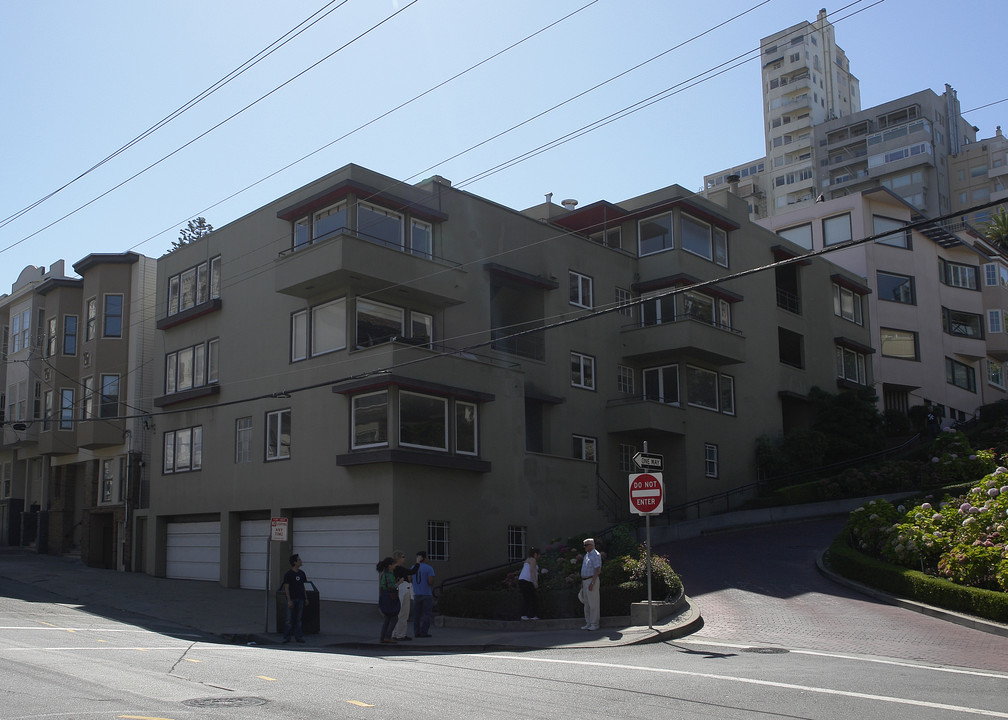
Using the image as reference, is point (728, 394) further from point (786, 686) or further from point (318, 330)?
point (786, 686)

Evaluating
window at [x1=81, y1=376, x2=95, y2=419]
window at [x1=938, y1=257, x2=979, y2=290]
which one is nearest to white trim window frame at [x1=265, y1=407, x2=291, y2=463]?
window at [x1=81, y1=376, x2=95, y2=419]

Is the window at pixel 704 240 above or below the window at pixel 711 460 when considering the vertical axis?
above

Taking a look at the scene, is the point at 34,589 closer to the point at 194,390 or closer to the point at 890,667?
the point at 194,390

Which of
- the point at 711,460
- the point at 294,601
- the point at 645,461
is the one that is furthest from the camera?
the point at 711,460

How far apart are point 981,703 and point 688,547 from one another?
61.8ft

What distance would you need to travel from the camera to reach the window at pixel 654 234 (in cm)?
3578

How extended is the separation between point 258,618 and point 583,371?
48.6 feet

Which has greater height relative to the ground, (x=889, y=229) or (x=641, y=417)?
(x=889, y=229)

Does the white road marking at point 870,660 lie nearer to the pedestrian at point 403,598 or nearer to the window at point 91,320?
the pedestrian at point 403,598

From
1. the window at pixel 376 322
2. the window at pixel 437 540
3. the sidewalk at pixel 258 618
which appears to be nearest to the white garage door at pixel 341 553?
the sidewalk at pixel 258 618

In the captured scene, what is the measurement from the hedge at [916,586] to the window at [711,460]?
11.6 m

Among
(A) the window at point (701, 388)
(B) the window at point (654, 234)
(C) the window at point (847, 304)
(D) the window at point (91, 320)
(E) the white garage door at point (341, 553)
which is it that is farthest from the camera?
(C) the window at point (847, 304)

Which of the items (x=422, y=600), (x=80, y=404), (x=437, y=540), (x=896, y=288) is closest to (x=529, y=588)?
(x=422, y=600)

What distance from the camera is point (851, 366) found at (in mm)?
45719
